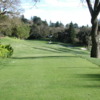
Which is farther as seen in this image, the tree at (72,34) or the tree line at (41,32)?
the tree at (72,34)

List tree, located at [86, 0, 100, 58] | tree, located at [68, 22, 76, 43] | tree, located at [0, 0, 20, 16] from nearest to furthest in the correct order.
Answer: tree, located at [86, 0, 100, 58], tree, located at [0, 0, 20, 16], tree, located at [68, 22, 76, 43]

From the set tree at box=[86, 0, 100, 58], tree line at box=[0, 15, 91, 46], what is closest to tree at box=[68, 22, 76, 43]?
tree line at box=[0, 15, 91, 46]

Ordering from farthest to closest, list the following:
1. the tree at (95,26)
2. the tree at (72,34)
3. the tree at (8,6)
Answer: the tree at (72,34) < the tree at (8,6) < the tree at (95,26)

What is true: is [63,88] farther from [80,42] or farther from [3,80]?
[80,42]

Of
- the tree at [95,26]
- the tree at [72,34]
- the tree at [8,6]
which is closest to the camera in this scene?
the tree at [95,26]

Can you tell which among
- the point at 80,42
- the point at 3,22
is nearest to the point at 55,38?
the point at 80,42

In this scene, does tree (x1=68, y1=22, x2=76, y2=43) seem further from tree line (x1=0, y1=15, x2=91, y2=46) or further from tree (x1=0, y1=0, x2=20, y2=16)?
tree (x1=0, y1=0, x2=20, y2=16)

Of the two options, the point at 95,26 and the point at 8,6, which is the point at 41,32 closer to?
the point at 8,6

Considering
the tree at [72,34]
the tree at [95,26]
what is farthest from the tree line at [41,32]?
the tree at [95,26]

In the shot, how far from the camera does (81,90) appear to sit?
25.0ft

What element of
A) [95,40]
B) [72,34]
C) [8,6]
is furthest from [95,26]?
[72,34]

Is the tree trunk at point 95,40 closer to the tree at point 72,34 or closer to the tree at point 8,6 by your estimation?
the tree at point 8,6

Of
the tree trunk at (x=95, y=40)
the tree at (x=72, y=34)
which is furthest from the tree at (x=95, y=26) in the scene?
the tree at (x=72, y=34)

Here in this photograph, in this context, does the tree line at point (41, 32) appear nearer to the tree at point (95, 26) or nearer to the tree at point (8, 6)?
the tree at point (8, 6)
